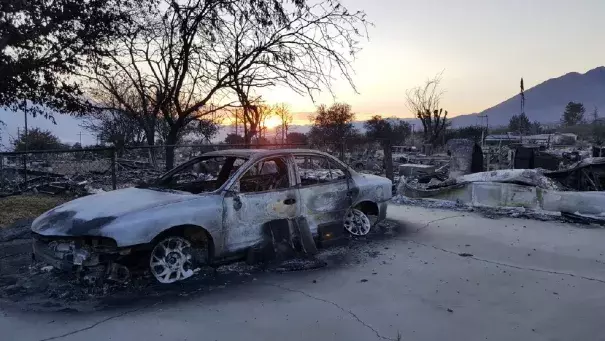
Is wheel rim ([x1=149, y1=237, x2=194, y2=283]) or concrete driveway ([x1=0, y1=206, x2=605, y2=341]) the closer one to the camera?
concrete driveway ([x1=0, y1=206, x2=605, y2=341])

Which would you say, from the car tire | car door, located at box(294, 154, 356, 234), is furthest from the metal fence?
the car tire

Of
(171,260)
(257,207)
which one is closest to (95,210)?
(171,260)

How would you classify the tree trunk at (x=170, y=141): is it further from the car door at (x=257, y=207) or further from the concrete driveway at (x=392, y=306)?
the concrete driveway at (x=392, y=306)

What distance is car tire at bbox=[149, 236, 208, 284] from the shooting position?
4418 mm

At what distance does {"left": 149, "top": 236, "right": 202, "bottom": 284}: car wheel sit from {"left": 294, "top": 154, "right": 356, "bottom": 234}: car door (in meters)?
1.70

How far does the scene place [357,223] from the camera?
6602mm

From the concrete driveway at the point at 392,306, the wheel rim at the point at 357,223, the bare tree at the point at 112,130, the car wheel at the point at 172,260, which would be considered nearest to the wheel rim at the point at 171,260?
the car wheel at the point at 172,260

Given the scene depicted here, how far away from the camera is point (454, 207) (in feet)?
31.0

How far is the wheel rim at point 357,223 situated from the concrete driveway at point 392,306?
638mm

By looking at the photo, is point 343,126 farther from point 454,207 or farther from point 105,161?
point 454,207

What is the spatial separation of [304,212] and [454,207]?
17.0 ft

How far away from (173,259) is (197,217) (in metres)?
0.53

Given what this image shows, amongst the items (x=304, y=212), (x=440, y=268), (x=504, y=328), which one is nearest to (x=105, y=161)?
(x=304, y=212)

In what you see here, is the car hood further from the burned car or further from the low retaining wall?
the low retaining wall
